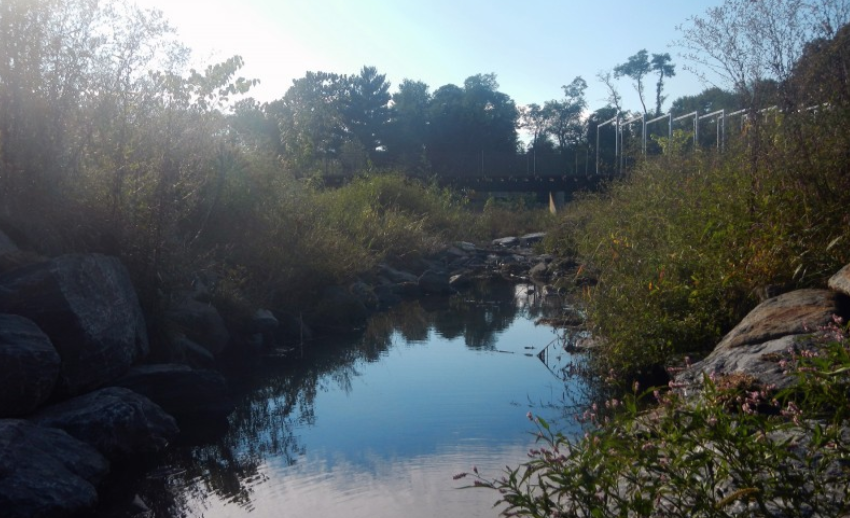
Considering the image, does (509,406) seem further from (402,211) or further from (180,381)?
(402,211)

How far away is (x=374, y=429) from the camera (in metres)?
7.85

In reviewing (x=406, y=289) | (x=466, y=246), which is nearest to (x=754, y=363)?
(x=406, y=289)

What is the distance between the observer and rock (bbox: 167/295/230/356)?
10336mm

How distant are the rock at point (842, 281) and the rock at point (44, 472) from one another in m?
5.44

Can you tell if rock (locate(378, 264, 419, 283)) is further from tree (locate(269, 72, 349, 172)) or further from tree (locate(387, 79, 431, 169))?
tree (locate(387, 79, 431, 169))

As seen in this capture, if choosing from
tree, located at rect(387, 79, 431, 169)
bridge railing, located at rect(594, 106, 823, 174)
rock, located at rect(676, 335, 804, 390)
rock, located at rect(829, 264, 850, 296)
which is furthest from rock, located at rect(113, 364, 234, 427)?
tree, located at rect(387, 79, 431, 169)

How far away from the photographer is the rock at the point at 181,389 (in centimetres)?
813

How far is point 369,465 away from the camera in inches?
267

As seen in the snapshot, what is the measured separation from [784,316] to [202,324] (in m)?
6.60

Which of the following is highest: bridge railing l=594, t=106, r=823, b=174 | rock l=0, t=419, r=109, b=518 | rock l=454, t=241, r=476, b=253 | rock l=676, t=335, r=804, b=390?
bridge railing l=594, t=106, r=823, b=174

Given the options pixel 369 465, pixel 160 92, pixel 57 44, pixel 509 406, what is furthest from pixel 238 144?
pixel 369 465

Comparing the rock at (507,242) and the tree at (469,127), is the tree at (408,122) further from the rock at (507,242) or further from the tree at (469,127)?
the rock at (507,242)

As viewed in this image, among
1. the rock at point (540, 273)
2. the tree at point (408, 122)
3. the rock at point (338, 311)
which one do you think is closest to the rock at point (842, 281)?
the rock at point (338, 311)

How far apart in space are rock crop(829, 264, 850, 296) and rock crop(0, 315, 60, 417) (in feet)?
19.3
